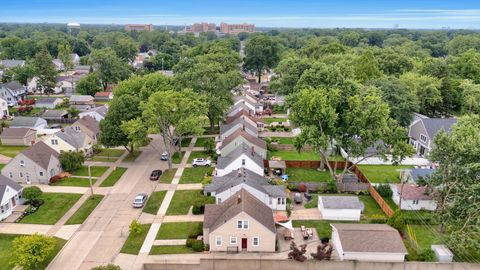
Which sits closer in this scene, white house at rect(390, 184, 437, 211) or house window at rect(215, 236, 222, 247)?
house window at rect(215, 236, 222, 247)

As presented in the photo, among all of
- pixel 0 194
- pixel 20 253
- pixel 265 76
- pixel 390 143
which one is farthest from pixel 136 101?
pixel 265 76

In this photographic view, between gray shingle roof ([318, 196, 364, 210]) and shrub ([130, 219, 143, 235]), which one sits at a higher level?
gray shingle roof ([318, 196, 364, 210])

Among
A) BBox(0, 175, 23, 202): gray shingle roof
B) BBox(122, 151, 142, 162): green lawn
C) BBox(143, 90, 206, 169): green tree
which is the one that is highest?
BBox(143, 90, 206, 169): green tree

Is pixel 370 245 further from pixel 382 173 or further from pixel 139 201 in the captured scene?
pixel 139 201

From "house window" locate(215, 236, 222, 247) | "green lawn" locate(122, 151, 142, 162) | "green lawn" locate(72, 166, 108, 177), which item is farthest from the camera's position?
"green lawn" locate(122, 151, 142, 162)

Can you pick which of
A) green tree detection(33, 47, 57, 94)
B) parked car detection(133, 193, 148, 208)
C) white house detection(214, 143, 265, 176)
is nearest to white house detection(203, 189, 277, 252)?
parked car detection(133, 193, 148, 208)

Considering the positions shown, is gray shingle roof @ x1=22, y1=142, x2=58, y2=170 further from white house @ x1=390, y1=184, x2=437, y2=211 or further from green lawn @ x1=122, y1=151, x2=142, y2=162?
white house @ x1=390, y1=184, x2=437, y2=211

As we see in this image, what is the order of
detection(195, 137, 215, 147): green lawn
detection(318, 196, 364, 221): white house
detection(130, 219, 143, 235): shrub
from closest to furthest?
1. detection(130, 219, 143, 235): shrub
2. detection(318, 196, 364, 221): white house
3. detection(195, 137, 215, 147): green lawn

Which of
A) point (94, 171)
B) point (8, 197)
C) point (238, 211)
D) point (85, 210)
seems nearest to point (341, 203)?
point (238, 211)

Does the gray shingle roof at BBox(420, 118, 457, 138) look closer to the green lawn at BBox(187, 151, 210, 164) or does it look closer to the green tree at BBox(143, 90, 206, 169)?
the green lawn at BBox(187, 151, 210, 164)
